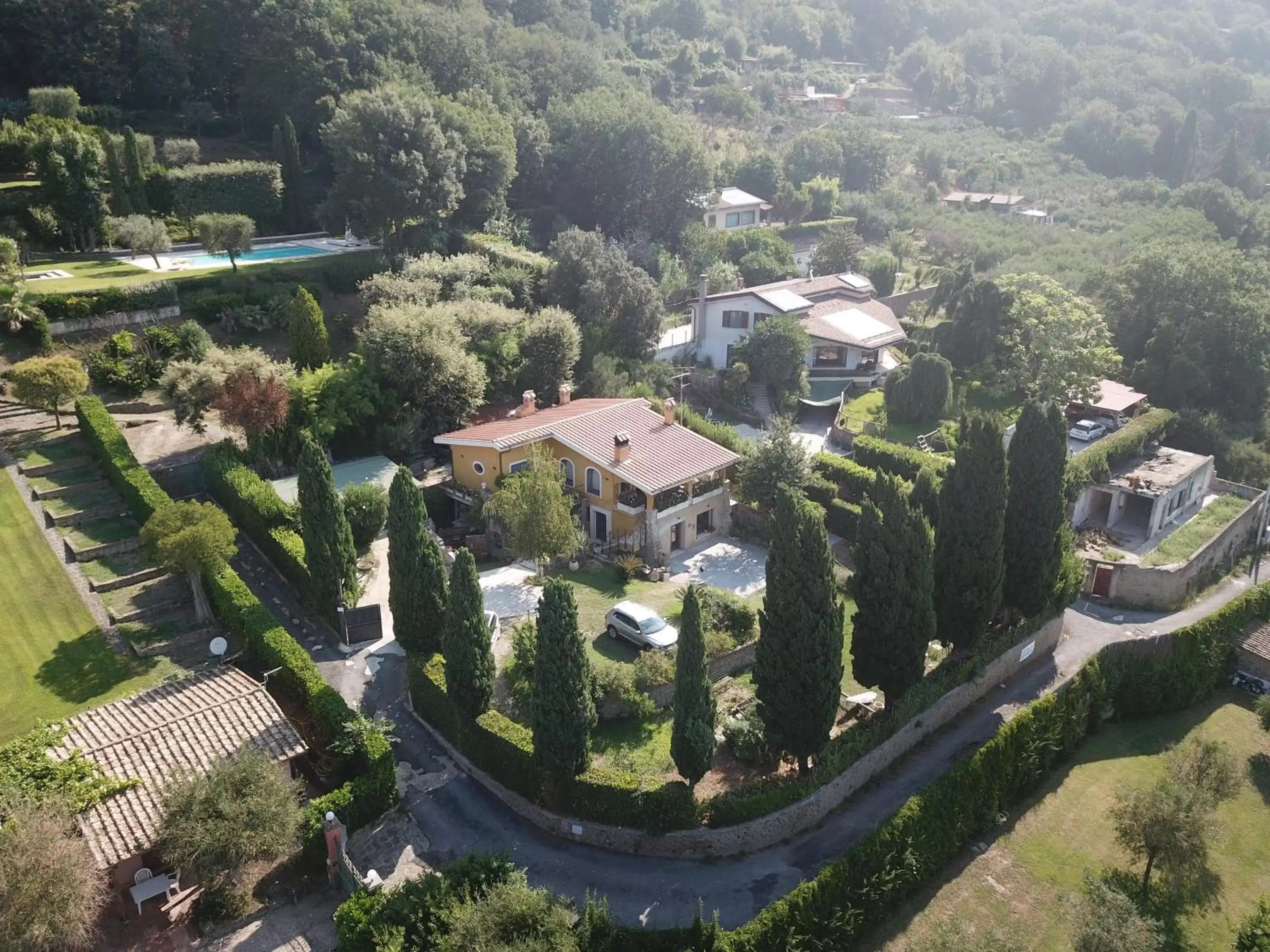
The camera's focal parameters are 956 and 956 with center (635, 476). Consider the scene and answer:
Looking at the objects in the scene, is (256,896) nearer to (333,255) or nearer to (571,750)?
(571,750)

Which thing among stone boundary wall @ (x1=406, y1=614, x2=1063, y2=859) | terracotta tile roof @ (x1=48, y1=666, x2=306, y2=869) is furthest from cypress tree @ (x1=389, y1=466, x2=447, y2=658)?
terracotta tile roof @ (x1=48, y1=666, x2=306, y2=869)

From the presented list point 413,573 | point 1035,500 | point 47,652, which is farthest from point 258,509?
point 1035,500

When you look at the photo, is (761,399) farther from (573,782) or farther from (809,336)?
(573,782)

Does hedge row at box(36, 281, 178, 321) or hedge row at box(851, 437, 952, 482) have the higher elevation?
hedge row at box(36, 281, 178, 321)

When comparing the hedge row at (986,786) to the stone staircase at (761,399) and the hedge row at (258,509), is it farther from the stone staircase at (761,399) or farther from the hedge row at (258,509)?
the stone staircase at (761,399)

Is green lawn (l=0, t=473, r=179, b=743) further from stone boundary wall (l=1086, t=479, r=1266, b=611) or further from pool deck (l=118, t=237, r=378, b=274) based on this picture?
stone boundary wall (l=1086, t=479, r=1266, b=611)

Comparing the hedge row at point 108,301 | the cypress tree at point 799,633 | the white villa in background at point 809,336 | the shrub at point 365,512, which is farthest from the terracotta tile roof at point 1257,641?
the hedge row at point 108,301
